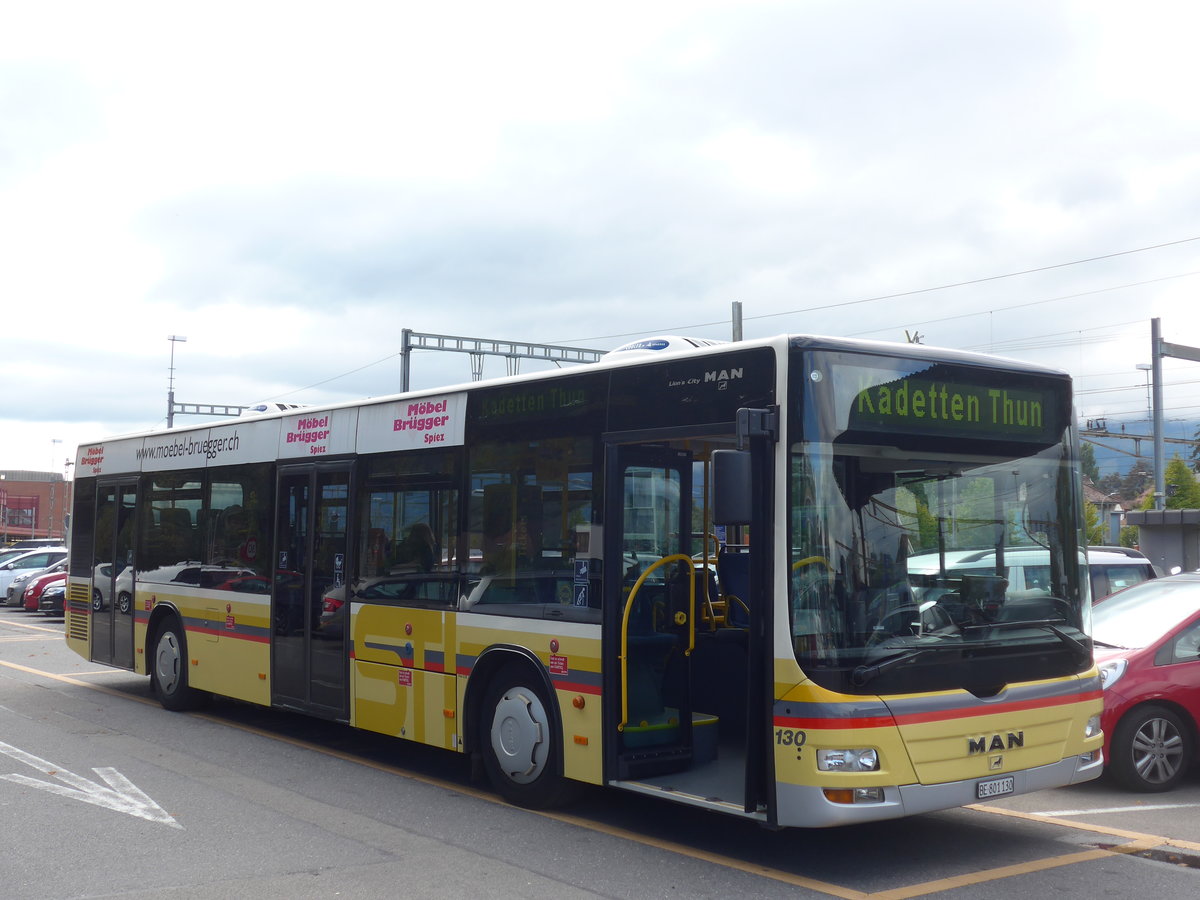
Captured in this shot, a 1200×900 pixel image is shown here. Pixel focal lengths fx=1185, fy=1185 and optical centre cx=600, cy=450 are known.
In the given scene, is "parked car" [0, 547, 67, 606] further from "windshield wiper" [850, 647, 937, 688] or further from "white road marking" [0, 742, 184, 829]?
"windshield wiper" [850, 647, 937, 688]

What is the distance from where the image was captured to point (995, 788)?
254 inches

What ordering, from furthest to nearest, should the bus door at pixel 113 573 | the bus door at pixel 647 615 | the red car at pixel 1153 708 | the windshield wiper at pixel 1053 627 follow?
the bus door at pixel 113 573, the red car at pixel 1153 708, the bus door at pixel 647 615, the windshield wiper at pixel 1053 627

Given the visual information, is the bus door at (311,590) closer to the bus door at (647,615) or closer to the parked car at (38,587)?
the bus door at (647,615)

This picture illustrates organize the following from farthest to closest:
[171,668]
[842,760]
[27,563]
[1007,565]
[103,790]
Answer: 1. [27,563]
2. [171,668]
3. [103,790]
4. [1007,565]
5. [842,760]

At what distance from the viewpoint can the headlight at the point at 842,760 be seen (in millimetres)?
6004

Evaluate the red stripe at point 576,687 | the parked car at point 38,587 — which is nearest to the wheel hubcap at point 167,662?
the red stripe at point 576,687

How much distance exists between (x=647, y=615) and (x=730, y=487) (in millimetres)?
1592

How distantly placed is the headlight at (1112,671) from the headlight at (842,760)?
342cm

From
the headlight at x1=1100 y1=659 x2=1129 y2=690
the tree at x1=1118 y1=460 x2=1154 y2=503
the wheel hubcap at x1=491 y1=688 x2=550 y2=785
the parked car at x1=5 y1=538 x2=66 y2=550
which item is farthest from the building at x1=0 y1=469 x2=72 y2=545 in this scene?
the headlight at x1=1100 y1=659 x2=1129 y2=690

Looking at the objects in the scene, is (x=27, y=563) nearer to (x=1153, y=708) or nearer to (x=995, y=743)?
(x=1153, y=708)

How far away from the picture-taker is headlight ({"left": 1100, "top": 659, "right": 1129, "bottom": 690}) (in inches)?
338

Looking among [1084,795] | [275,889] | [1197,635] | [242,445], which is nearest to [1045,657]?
[1084,795]

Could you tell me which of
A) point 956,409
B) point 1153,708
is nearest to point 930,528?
point 956,409

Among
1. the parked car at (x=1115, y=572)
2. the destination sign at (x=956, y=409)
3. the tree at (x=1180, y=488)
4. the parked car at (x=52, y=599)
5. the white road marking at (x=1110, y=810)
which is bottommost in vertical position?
the white road marking at (x=1110, y=810)
